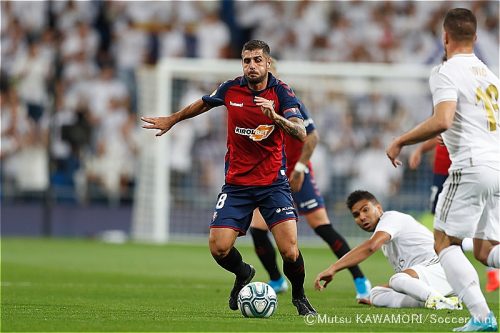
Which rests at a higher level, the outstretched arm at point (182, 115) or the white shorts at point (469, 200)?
the outstretched arm at point (182, 115)

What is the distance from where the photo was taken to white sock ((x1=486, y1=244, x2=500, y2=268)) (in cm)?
774

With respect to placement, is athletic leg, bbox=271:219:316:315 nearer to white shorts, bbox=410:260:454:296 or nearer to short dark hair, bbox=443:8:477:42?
white shorts, bbox=410:260:454:296

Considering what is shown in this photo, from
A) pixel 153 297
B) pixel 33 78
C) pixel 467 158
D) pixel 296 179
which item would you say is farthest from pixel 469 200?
pixel 33 78

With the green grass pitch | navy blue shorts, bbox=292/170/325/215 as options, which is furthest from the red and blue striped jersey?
navy blue shorts, bbox=292/170/325/215

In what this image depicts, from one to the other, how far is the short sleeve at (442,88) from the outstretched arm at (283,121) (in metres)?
1.38

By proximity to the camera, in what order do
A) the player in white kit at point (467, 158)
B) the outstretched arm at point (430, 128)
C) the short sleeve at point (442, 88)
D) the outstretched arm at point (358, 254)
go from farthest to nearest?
the outstretched arm at point (358, 254) → the player in white kit at point (467, 158) → the short sleeve at point (442, 88) → the outstretched arm at point (430, 128)

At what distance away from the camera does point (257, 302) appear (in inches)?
345

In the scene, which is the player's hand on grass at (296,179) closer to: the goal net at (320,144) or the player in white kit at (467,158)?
the player in white kit at (467,158)

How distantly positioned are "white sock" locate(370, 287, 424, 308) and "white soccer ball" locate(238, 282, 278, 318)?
5.46 feet

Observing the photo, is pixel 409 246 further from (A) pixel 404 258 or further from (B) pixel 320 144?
(B) pixel 320 144

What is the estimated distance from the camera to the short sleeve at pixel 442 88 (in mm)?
7493

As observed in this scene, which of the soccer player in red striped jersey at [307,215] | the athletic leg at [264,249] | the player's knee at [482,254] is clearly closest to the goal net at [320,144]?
the soccer player in red striped jersey at [307,215]

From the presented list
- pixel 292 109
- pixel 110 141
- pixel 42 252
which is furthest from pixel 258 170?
pixel 110 141

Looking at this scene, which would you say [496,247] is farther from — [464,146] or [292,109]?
[292,109]
